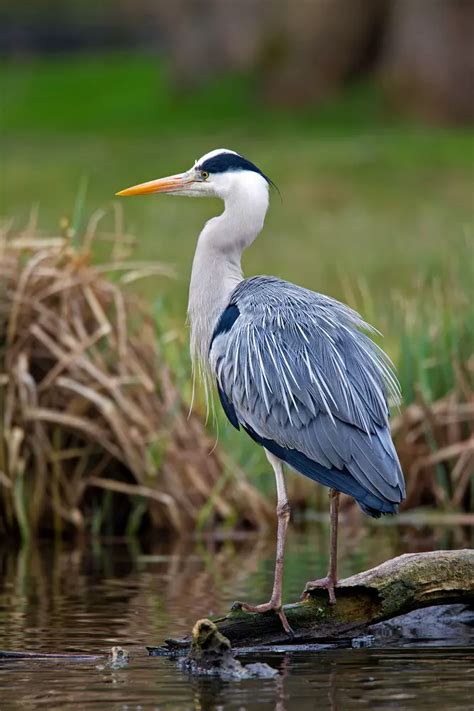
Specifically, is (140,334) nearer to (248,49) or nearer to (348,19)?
(348,19)

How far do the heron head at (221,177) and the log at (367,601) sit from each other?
1.84m

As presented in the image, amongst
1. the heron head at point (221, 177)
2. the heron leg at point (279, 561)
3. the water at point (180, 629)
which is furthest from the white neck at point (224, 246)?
the water at point (180, 629)

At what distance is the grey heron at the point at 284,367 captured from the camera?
6.93 meters

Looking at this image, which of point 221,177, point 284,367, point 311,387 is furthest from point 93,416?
point 311,387

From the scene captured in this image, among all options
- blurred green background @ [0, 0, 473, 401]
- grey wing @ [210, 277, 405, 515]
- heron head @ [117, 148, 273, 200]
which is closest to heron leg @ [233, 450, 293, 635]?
grey wing @ [210, 277, 405, 515]

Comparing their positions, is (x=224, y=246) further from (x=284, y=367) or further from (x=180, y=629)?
(x=180, y=629)

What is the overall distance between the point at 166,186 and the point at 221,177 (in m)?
0.30

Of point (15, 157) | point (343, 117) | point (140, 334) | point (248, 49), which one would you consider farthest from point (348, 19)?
point (140, 334)

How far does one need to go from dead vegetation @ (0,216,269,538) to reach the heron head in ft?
7.24

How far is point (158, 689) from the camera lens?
19.9ft

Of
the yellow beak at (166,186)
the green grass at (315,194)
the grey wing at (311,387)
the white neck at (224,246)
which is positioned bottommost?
the grey wing at (311,387)

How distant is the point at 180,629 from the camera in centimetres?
738

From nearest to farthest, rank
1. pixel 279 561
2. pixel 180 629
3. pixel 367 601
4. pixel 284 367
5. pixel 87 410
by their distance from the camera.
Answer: pixel 367 601 → pixel 279 561 → pixel 284 367 → pixel 180 629 → pixel 87 410

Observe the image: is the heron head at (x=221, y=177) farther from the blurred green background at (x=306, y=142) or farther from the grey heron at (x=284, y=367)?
the blurred green background at (x=306, y=142)
